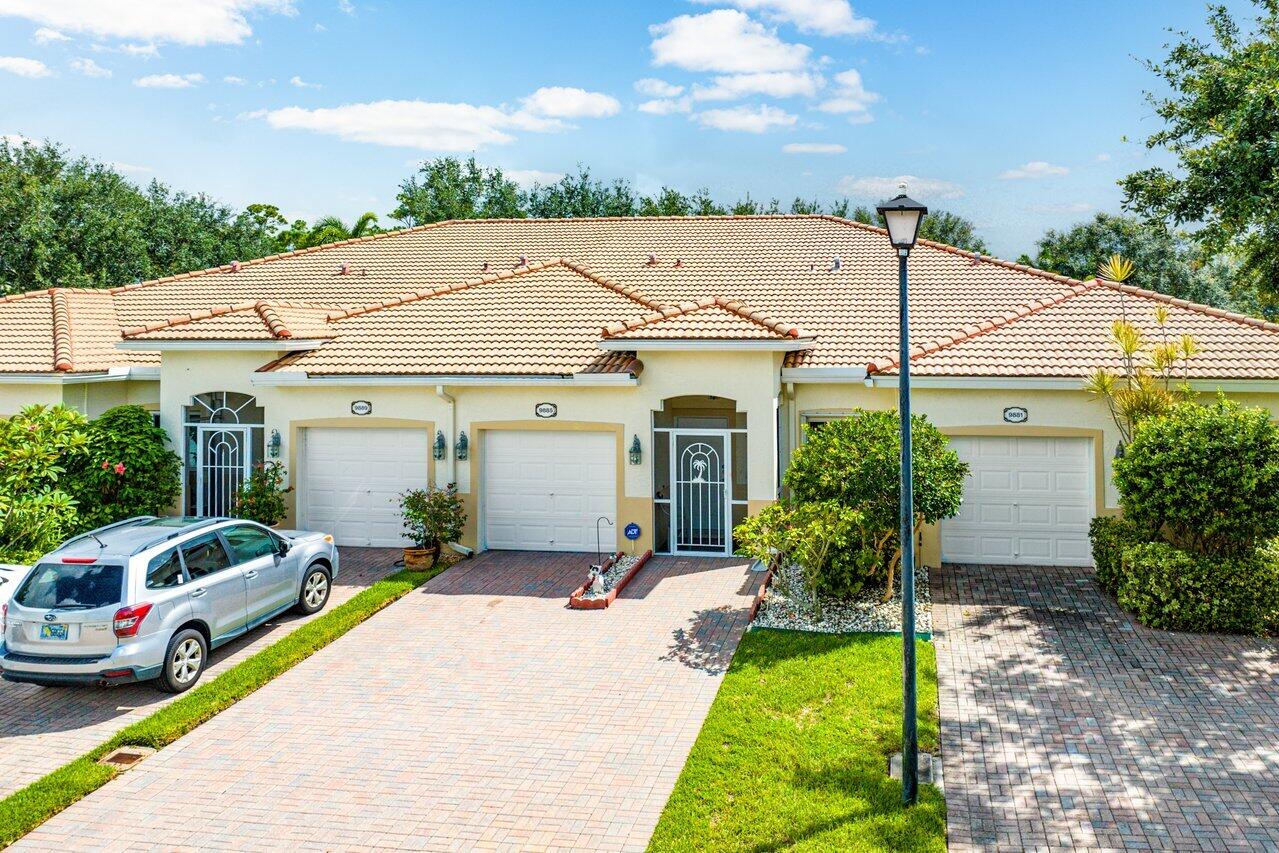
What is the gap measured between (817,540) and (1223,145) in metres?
10.1

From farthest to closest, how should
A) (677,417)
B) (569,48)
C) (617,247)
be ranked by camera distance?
(569,48), (617,247), (677,417)

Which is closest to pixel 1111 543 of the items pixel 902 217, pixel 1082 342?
pixel 1082 342

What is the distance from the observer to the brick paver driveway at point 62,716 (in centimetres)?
922

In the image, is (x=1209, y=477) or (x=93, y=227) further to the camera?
(x=93, y=227)

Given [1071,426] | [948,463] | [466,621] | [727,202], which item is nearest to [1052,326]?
[1071,426]

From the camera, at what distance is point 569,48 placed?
87.6 ft

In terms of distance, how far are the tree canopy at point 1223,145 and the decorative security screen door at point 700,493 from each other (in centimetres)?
975

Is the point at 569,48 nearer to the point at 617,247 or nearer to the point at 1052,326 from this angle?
the point at 617,247

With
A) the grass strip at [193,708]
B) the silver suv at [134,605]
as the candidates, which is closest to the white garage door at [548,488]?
the grass strip at [193,708]

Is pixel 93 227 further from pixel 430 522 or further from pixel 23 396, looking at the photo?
pixel 430 522

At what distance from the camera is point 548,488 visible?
16609 mm

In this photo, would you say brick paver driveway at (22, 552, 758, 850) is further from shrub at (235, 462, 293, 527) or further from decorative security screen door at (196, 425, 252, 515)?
decorative security screen door at (196, 425, 252, 515)

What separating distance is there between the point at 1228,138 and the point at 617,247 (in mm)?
13456

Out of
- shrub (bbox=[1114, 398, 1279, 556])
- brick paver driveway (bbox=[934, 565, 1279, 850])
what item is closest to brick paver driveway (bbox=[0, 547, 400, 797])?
brick paver driveway (bbox=[934, 565, 1279, 850])
